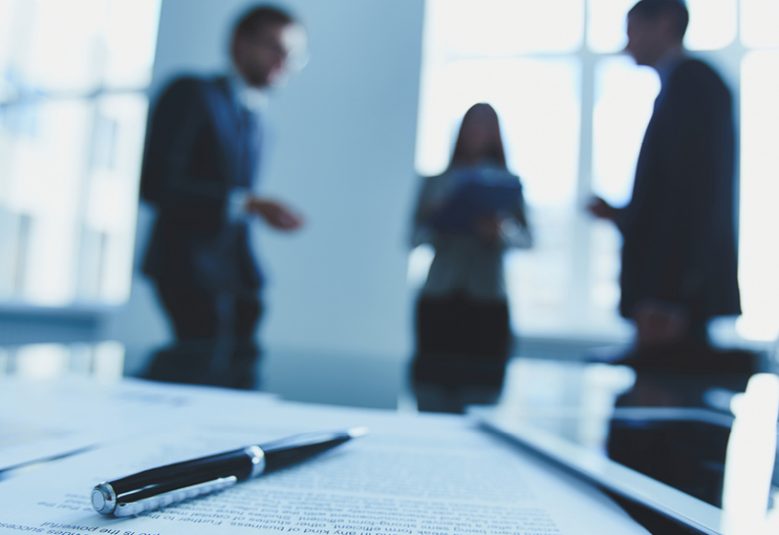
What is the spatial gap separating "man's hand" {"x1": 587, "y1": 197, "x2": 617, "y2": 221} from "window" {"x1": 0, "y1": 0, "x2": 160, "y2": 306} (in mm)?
2855

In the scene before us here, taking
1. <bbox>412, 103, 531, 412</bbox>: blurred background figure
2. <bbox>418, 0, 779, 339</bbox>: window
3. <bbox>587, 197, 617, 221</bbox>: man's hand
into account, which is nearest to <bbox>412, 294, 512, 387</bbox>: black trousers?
<bbox>412, 103, 531, 412</bbox>: blurred background figure

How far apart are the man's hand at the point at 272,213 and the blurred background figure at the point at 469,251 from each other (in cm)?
49

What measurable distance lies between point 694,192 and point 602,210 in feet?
0.76

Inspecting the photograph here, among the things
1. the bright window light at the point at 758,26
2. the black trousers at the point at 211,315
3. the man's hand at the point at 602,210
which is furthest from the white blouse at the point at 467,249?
the bright window light at the point at 758,26

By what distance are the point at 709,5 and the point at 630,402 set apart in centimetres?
319

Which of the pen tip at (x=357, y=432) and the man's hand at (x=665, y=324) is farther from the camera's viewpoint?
the man's hand at (x=665, y=324)

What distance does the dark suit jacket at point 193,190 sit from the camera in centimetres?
137

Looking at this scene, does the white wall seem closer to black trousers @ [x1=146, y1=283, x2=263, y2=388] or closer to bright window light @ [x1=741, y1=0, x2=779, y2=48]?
black trousers @ [x1=146, y1=283, x2=263, y2=388]

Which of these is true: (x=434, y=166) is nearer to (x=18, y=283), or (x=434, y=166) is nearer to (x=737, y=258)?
(x=737, y=258)

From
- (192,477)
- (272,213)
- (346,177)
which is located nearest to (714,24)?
(346,177)

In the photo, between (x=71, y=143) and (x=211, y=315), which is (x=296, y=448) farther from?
(x=71, y=143)

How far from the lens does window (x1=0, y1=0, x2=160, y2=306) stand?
3.56 meters

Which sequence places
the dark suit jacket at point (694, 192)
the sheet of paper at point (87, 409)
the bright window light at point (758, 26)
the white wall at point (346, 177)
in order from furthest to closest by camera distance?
the white wall at point (346, 177)
the bright window light at point (758, 26)
the dark suit jacket at point (694, 192)
the sheet of paper at point (87, 409)

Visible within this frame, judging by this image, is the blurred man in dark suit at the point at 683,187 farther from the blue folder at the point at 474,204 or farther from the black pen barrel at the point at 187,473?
the black pen barrel at the point at 187,473
